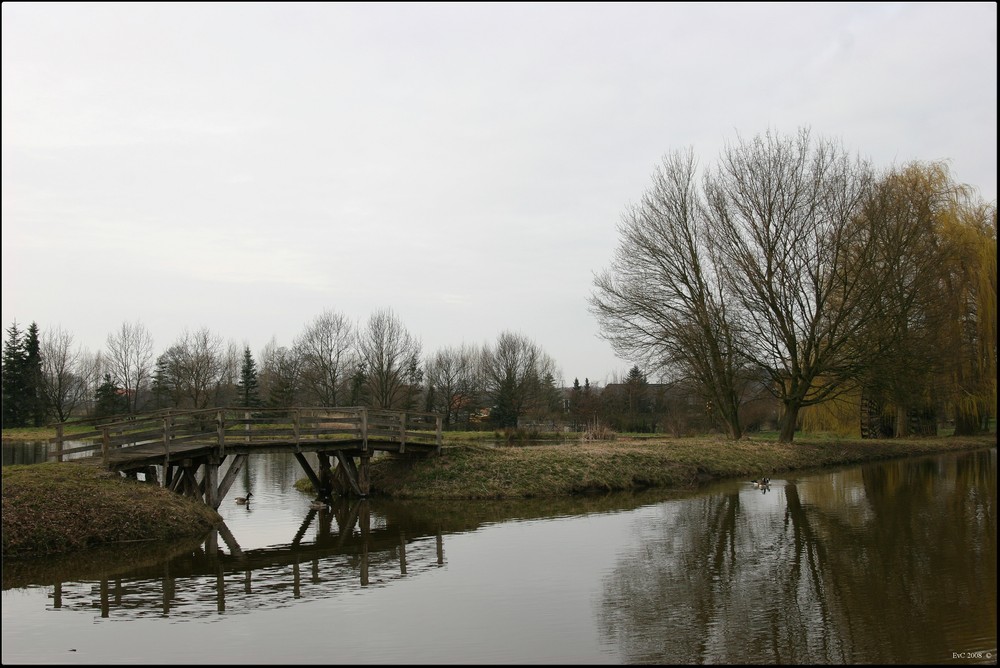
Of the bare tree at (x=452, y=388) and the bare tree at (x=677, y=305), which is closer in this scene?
the bare tree at (x=677, y=305)

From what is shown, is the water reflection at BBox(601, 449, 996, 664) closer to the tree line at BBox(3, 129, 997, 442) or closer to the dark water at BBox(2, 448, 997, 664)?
the dark water at BBox(2, 448, 997, 664)

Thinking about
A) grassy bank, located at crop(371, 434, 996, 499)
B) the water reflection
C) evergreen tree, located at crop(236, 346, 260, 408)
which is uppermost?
evergreen tree, located at crop(236, 346, 260, 408)

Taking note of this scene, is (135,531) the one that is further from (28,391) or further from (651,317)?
(28,391)

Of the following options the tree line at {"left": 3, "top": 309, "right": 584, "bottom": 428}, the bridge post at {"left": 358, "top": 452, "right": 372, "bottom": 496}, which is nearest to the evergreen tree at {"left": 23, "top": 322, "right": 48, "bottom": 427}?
the tree line at {"left": 3, "top": 309, "right": 584, "bottom": 428}

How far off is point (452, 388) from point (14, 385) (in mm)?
38795

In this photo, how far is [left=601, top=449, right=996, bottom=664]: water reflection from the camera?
9.39 m

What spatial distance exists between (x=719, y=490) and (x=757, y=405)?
139ft

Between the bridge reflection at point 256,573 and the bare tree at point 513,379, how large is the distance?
48.4 meters

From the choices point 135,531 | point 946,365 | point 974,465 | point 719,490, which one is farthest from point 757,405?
point 135,531

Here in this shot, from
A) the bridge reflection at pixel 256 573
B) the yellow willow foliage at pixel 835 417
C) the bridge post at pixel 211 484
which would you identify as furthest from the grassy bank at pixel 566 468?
the yellow willow foliage at pixel 835 417

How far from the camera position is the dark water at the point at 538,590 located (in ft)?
31.5

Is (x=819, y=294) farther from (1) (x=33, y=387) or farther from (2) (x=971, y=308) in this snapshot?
(1) (x=33, y=387)

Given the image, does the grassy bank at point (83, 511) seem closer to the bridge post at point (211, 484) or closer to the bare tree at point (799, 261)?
the bridge post at point (211, 484)

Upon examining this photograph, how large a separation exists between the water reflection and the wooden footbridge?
9150 millimetres
